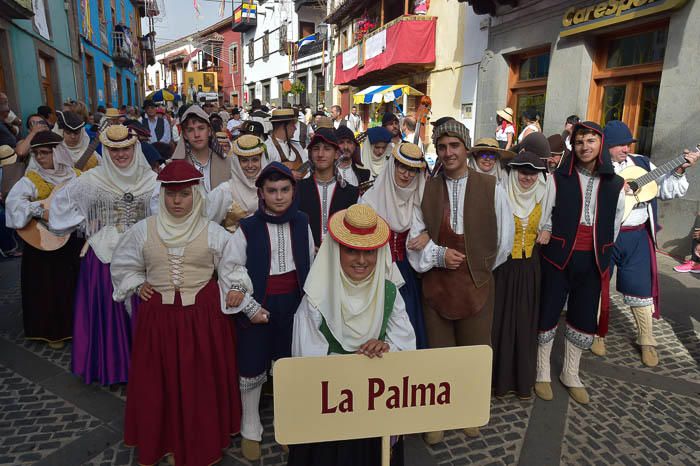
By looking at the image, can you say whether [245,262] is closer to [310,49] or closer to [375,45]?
[375,45]

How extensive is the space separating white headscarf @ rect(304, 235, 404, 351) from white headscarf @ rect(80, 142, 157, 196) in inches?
Answer: 71.7

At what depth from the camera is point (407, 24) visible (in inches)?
568

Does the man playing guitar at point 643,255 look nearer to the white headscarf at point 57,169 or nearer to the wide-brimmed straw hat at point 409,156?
the wide-brimmed straw hat at point 409,156

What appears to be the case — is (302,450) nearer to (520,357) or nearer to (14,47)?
(520,357)

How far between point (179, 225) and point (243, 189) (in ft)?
4.04

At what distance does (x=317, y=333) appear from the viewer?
2.24m

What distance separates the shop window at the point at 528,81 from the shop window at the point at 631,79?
146 cm

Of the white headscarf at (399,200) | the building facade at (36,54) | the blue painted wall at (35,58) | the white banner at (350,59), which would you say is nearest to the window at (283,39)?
the white banner at (350,59)

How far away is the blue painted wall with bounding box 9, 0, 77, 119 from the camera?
1001 centimetres

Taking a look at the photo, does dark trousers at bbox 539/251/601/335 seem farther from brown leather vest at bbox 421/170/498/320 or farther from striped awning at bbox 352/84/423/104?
striped awning at bbox 352/84/423/104

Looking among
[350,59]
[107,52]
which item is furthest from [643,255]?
[107,52]

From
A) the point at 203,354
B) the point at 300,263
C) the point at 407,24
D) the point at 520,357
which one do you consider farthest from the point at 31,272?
the point at 407,24

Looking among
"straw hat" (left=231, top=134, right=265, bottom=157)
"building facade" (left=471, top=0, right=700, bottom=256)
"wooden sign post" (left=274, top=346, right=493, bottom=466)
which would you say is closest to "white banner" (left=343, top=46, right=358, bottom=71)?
"building facade" (left=471, top=0, right=700, bottom=256)

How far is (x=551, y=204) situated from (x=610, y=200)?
0.38 metres
